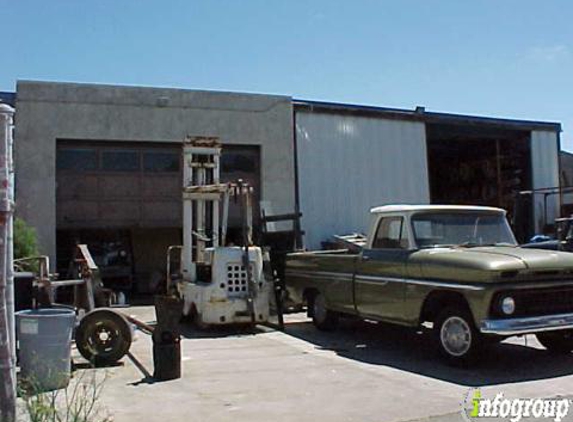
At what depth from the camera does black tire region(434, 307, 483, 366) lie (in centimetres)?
860

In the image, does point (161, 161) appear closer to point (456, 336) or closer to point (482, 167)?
point (456, 336)

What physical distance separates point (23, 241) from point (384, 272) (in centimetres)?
891

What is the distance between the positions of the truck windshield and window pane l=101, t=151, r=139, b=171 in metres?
9.89

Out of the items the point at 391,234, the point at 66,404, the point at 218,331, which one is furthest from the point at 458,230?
the point at 66,404

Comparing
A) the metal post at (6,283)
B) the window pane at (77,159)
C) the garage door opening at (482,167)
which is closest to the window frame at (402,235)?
the metal post at (6,283)

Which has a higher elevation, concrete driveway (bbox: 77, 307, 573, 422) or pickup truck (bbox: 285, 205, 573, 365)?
pickup truck (bbox: 285, 205, 573, 365)

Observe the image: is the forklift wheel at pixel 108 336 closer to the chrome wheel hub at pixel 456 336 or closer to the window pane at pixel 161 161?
the chrome wheel hub at pixel 456 336

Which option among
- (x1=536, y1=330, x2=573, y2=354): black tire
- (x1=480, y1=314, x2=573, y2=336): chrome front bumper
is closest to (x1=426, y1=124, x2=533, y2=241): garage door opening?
(x1=536, y1=330, x2=573, y2=354): black tire

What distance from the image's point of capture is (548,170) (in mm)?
23875

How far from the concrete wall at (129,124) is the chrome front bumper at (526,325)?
1110cm

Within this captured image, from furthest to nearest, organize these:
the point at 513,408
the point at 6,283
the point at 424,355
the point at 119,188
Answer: the point at 119,188 → the point at 424,355 → the point at 513,408 → the point at 6,283

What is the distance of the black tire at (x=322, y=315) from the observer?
12.1 meters

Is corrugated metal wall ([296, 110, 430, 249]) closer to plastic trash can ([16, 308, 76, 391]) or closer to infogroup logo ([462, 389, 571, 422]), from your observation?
plastic trash can ([16, 308, 76, 391])

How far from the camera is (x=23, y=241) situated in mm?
15438
